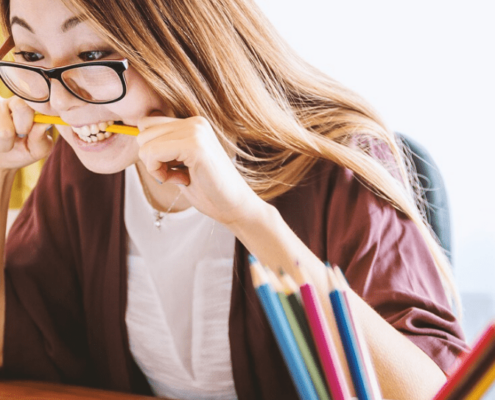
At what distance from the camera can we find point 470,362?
264mm

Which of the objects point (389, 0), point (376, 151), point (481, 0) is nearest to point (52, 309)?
point (376, 151)

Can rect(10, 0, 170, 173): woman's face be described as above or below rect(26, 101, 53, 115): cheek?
above

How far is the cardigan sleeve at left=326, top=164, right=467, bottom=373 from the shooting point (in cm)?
63

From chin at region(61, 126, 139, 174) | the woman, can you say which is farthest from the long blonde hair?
chin at region(61, 126, 139, 174)

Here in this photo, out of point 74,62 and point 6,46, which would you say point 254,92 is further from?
point 6,46

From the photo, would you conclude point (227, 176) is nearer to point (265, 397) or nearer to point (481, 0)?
point (265, 397)

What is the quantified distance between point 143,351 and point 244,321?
22cm

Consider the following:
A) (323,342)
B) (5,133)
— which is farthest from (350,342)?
(5,133)

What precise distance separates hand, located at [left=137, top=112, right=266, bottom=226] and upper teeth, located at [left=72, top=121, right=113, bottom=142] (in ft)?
0.45

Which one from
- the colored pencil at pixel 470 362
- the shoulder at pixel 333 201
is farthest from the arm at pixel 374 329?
the colored pencil at pixel 470 362

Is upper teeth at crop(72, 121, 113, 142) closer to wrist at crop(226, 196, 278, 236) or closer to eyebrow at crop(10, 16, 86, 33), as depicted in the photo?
eyebrow at crop(10, 16, 86, 33)

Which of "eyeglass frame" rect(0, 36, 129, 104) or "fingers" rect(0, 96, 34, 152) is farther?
"fingers" rect(0, 96, 34, 152)

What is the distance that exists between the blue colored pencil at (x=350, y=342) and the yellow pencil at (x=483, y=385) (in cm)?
8

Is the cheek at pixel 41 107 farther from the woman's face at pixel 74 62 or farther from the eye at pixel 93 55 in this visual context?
the eye at pixel 93 55
